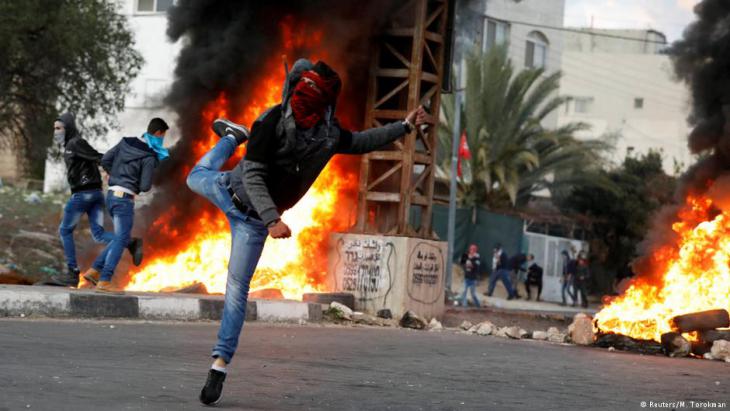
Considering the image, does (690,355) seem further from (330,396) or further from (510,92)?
(510,92)

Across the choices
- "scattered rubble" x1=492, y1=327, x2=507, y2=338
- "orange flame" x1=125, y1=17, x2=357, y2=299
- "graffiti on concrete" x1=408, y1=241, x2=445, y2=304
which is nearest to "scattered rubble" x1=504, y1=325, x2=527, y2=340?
"scattered rubble" x1=492, y1=327, x2=507, y2=338

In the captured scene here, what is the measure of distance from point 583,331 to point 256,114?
6.38m

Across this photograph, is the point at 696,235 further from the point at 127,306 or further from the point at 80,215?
the point at 80,215

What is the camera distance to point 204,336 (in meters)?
10.7

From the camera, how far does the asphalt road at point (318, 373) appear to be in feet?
20.9

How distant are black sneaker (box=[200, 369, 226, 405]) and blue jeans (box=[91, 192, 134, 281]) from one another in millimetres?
6171

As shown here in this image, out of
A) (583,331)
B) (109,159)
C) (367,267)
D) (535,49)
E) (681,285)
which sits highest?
(535,49)

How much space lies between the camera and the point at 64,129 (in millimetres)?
12844

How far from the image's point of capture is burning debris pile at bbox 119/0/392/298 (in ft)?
55.5

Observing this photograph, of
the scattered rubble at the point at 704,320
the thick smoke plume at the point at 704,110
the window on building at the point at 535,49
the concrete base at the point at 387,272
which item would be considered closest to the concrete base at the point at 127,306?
the concrete base at the point at 387,272

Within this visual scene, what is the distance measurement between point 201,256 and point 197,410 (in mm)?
11376

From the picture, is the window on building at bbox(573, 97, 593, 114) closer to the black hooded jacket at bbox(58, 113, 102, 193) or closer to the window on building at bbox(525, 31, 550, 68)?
the window on building at bbox(525, 31, 550, 68)

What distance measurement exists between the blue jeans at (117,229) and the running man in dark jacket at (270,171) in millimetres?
5754

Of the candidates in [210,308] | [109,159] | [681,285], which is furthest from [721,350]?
[109,159]
